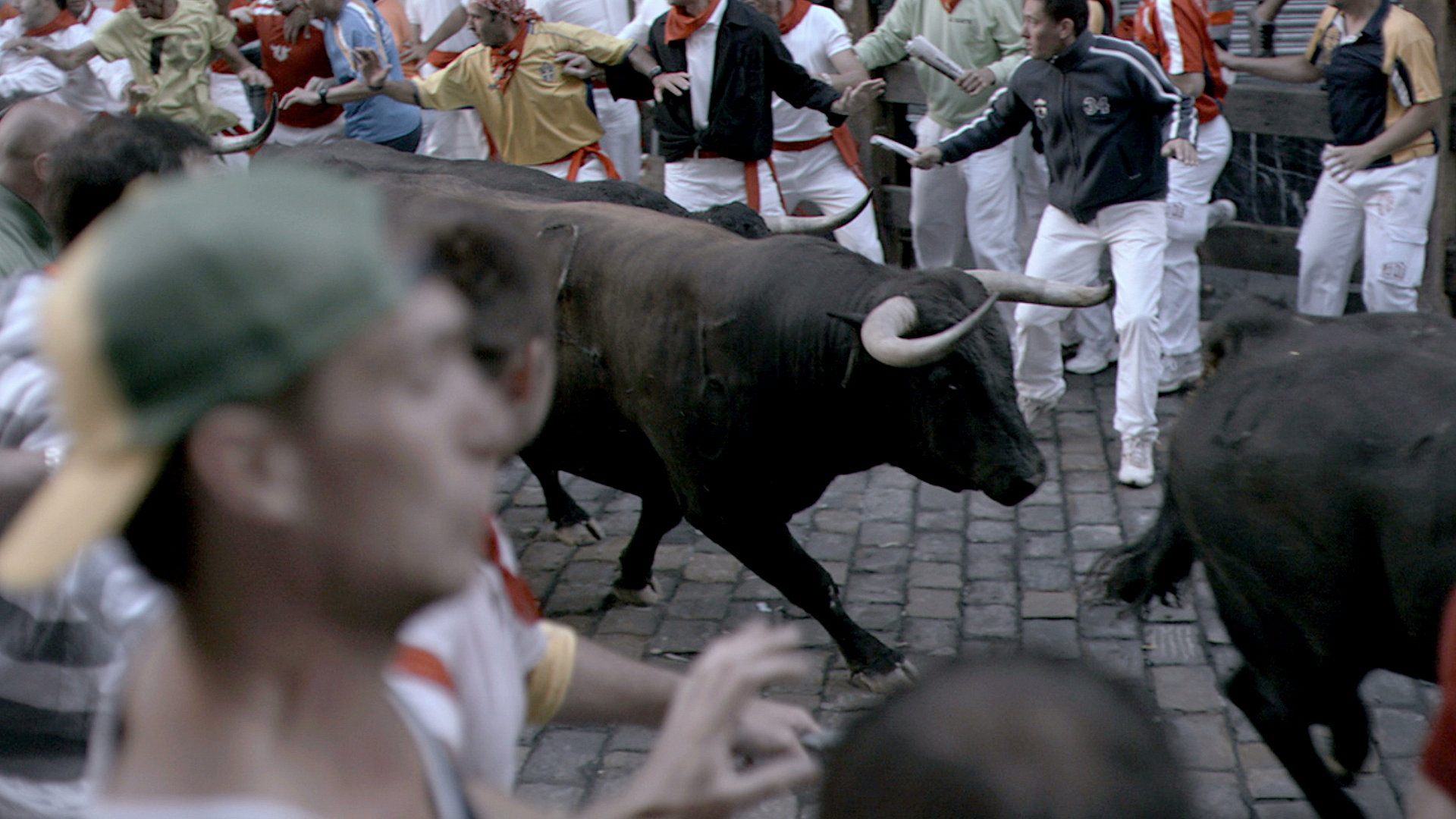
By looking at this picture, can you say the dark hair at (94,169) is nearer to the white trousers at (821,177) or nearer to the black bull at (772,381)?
the black bull at (772,381)

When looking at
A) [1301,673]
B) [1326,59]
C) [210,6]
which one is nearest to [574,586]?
[1301,673]

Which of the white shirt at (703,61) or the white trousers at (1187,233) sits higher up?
the white shirt at (703,61)

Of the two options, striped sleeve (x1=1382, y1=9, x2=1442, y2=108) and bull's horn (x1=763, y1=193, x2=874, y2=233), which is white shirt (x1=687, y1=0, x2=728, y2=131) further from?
striped sleeve (x1=1382, y1=9, x2=1442, y2=108)

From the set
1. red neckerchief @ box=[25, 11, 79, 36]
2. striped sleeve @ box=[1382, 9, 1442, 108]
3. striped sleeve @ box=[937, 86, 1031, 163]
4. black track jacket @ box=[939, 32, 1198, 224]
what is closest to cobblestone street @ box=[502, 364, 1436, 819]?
black track jacket @ box=[939, 32, 1198, 224]

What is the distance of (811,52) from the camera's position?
8.50m

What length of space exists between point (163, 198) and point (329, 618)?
37 cm

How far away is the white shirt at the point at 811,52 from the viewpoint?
849cm

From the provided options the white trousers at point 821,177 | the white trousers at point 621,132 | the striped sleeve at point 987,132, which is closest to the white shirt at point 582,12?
the white trousers at point 621,132

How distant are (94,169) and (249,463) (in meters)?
1.92

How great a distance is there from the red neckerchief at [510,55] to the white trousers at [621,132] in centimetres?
111

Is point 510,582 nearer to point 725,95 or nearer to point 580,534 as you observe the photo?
point 580,534

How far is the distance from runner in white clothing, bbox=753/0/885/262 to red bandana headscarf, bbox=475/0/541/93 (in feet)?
4.22

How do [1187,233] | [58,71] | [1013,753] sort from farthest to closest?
[58,71], [1187,233], [1013,753]

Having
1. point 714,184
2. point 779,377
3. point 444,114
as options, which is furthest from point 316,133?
point 779,377
